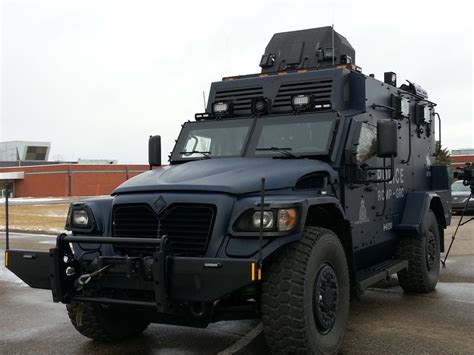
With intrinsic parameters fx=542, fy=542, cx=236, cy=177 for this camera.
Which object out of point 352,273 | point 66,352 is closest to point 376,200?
point 352,273

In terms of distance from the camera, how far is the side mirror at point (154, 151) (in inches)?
267

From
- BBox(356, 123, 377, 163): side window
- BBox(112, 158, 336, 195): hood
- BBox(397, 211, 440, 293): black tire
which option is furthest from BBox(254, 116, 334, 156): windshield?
BBox(397, 211, 440, 293): black tire

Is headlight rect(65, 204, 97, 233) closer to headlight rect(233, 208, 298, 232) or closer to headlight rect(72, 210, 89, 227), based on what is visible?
headlight rect(72, 210, 89, 227)

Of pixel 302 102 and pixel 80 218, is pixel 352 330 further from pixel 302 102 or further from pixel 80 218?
pixel 80 218

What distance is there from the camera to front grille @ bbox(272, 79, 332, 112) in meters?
5.93

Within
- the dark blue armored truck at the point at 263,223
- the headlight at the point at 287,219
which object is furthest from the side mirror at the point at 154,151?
the headlight at the point at 287,219

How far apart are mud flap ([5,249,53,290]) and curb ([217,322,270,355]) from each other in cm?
161

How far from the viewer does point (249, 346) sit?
4883 millimetres

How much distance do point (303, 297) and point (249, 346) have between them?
1174mm

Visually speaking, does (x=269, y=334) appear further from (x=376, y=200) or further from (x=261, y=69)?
(x=261, y=69)

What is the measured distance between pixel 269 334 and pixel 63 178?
5018 centimetres

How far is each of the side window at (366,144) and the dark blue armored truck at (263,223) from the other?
23mm

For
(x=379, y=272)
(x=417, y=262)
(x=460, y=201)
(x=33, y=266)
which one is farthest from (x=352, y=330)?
(x=460, y=201)

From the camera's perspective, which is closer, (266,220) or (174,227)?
(266,220)
